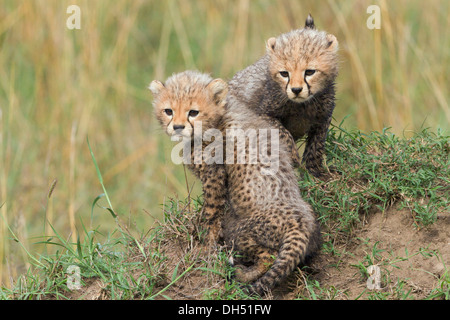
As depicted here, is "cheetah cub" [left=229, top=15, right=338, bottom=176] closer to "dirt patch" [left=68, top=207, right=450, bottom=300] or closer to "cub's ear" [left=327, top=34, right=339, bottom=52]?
"cub's ear" [left=327, top=34, right=339, bottom=52]

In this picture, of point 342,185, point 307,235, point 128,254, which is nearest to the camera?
point 307,235

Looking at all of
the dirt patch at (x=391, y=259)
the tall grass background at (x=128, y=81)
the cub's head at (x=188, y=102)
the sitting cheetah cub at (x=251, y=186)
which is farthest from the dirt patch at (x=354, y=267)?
the tall grass background at (x=128, y=81)

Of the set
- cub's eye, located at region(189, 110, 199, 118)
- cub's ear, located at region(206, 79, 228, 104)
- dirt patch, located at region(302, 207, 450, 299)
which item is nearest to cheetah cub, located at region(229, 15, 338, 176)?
cub's ear, located at region(206, 79, 228, 104)

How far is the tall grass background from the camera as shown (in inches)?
255

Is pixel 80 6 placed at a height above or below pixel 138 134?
above

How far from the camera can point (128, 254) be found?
3.88m

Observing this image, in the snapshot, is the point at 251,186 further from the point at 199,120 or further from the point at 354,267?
the point at 354,267

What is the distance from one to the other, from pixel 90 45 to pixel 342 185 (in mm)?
3383

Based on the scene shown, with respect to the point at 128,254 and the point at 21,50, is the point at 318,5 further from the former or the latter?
the point at 128,254

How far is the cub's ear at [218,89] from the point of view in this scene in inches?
161

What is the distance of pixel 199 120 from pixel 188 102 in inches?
4.7
